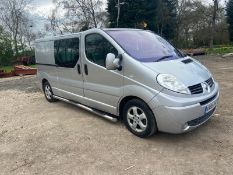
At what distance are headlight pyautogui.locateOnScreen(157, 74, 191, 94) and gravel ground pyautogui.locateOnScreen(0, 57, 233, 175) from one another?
910 millimetres

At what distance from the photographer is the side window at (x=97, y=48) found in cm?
505

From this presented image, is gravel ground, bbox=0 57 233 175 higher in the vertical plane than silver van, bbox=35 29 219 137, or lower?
lower

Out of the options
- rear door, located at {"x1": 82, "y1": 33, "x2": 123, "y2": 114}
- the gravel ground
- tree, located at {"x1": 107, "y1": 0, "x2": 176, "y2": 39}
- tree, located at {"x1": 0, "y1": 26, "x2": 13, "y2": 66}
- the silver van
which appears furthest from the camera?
tree, located at {"x1": 0, "y1": 26, "x2": 13, "y2": 66}

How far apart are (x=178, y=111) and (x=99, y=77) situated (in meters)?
1.82

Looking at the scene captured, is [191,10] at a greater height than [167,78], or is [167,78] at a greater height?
[191,10]

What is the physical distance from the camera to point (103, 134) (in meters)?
5.02

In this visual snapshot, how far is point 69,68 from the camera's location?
245 inches

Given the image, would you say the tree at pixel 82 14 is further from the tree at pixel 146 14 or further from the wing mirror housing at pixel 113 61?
the wing mirror housing at pixel 113 61

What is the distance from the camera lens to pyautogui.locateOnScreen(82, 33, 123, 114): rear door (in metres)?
4.95

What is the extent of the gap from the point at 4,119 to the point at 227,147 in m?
4.96

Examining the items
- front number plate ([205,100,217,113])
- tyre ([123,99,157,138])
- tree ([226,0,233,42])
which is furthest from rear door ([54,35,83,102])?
tree ([226,0,233,42])

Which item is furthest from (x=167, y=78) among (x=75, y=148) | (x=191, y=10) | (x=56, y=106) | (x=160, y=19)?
(x=191, y=10)

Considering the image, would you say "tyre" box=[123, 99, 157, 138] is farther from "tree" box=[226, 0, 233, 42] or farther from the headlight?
"tree" box=[226, 0, 233, 42]

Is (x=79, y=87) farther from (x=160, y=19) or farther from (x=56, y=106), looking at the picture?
(x=160, y=19)
